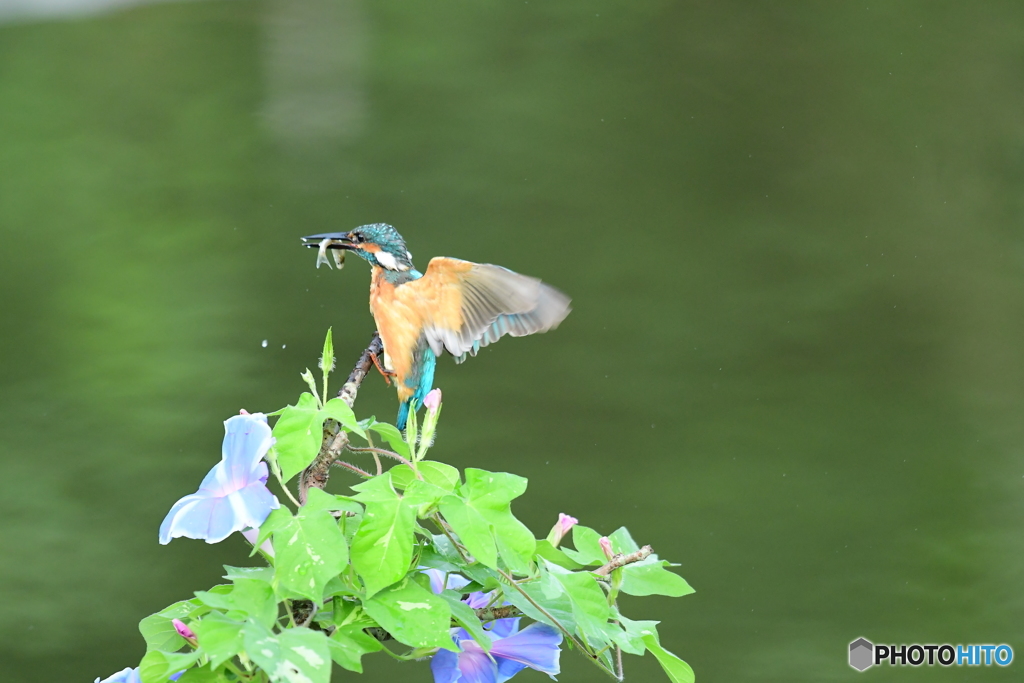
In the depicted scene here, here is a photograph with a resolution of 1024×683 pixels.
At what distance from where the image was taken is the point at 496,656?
448 millimetres

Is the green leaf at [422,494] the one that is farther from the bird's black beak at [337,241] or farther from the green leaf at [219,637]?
the bird's black beak at [337,241]

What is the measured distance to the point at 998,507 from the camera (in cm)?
161

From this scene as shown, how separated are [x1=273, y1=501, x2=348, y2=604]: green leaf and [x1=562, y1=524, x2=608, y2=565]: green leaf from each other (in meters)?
0.18

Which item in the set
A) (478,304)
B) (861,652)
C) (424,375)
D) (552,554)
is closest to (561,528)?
(552,554)

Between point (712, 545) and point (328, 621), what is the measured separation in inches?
51.1

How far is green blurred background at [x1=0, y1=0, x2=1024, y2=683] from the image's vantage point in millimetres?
1535

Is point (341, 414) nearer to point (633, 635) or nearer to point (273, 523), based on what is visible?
point (273, 523)

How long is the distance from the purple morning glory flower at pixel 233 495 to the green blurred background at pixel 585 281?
1.14 m

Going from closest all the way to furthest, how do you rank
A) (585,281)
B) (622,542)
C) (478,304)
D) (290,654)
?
(290,654) < (622,542) < (478,304) < (585,281)

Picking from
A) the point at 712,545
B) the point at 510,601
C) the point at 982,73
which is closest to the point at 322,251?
the point at 510,601

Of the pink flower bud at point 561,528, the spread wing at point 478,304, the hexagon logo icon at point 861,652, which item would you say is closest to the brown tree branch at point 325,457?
the pink flower bud at point 561,528

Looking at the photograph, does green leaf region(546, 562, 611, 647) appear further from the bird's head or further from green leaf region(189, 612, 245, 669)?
the bird's head

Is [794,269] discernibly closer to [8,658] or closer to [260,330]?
[260,330]

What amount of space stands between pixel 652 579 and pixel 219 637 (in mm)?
263
